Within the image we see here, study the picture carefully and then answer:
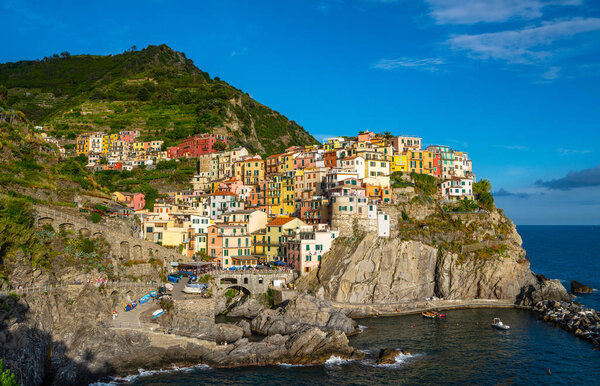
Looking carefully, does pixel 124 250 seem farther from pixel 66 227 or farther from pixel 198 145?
pixel 198 145

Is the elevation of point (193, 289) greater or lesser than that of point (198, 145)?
lesser

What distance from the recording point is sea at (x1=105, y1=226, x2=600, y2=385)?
42875 mm

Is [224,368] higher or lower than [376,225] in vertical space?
lower

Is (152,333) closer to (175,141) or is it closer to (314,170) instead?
(314,170)

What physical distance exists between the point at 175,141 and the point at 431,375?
333 feet

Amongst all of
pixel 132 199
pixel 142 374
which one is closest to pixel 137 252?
pixel 142 374

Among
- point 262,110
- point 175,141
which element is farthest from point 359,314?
point 262,110

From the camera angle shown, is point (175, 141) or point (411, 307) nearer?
point (411, 307)

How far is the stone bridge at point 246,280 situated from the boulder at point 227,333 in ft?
43.1

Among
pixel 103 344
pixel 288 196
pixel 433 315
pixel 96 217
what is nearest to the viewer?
pixel 103 344

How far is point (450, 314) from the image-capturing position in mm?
65562

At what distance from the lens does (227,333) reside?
1999 inches

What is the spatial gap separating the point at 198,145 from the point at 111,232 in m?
64.7

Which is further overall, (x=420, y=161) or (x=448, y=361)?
(x=420, y=161)
